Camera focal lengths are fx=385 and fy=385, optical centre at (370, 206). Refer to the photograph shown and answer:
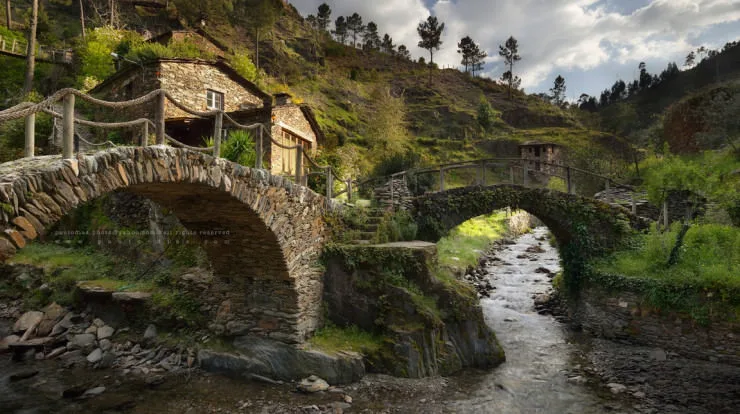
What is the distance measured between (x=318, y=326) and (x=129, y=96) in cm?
1639

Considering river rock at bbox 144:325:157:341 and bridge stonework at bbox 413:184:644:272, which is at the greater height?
bridge stonework at bbox 413:184:644:272

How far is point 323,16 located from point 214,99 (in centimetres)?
5207

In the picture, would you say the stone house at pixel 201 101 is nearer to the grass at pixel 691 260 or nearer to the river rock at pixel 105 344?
the river rock at pixel 105 344

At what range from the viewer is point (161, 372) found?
9641 mm

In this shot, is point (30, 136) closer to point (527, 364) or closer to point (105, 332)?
point (105, 332)

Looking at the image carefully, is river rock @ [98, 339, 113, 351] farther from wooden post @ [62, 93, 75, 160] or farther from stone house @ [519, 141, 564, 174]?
stone house @ [519, 141, 564, 174]

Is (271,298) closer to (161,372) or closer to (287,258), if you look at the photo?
(287,258)

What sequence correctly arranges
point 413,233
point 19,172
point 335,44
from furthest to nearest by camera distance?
point 335,44
point 413,233
point 19,172

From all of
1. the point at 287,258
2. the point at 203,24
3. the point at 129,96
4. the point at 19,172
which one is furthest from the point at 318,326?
the point at 203,24

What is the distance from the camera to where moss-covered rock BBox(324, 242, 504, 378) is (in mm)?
9586

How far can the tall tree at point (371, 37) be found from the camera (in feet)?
229

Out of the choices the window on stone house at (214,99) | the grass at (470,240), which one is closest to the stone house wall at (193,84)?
the window on stone house at (214,99)

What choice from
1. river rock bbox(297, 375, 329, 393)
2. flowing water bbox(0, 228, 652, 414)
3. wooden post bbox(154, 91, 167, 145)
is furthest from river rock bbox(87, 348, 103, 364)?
wooden post bbox(154, 91, 167, 145)

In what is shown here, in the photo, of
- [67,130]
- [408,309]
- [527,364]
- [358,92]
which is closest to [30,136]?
[67,130]
